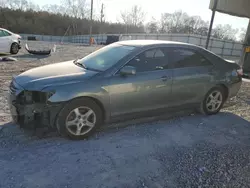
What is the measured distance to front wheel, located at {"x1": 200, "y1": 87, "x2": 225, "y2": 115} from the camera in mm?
4895

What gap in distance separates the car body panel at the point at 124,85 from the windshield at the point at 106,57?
130 mm

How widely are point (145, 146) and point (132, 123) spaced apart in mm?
912

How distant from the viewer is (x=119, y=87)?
147 inches

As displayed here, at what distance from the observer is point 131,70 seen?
371 centimetres

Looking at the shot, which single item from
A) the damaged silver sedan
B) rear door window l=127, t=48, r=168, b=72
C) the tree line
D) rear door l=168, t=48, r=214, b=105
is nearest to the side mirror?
the damaged silver sedan

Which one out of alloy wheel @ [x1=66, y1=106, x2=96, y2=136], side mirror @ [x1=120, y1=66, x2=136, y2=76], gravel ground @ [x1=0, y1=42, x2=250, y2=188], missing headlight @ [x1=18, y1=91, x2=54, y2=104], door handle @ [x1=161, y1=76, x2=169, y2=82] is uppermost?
side mirror @ [x1=120, y1=66, x2=136, y2=76]

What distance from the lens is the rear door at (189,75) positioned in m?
4.36

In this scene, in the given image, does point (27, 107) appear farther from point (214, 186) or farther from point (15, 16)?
point (15, 16)

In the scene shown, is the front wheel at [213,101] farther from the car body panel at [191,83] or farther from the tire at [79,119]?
the tire at [79,119]

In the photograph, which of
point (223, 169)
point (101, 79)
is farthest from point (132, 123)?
point (223, 169)

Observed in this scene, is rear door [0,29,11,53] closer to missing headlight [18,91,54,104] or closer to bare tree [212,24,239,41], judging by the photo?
missing headlight [18,91,54,104]

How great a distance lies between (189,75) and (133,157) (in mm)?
2137

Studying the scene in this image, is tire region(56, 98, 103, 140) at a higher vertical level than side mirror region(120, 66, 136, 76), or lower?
lower

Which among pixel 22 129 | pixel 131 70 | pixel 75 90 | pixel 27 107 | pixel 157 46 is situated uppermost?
pixel 157 46
